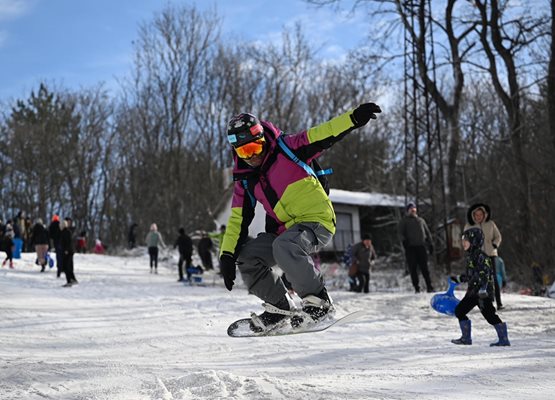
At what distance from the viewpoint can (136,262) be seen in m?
29.2

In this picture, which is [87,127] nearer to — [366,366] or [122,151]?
[122,151]

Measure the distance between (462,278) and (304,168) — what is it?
4.44 metres

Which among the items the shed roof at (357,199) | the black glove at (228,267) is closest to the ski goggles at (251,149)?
the black glove at (228,267)

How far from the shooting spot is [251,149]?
16.6 feet

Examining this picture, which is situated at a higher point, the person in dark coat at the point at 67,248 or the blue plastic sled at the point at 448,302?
the person in dark coat at the point at 67,248

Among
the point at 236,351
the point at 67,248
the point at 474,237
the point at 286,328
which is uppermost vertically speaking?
the point at 474,237

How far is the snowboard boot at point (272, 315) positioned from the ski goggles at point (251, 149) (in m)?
1.34

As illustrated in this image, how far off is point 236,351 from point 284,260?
3874 mm

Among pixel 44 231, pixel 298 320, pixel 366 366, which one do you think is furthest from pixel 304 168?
pixel 44 231

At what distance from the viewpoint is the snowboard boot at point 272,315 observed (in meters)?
5.30

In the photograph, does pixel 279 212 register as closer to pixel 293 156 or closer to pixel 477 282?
pixel 293 156

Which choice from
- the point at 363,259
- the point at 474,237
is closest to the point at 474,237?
the point at 474,237

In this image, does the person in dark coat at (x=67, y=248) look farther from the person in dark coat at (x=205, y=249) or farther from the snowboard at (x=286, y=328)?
the snowboard at (x=286, y=328)

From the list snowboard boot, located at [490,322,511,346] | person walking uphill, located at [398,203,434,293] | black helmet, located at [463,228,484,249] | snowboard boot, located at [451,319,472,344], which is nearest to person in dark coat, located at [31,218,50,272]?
person walking uphill, located at [398,203,434,293]
